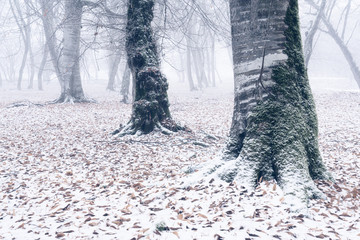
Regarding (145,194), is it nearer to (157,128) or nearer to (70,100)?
(157,128)

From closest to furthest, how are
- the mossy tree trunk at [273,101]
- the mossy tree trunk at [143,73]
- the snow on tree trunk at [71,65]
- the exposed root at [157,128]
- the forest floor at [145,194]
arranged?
the forest floor at [145,194] → the mossy tree trunk at [273,101] → the mossy tree trunk at [143,73] → the exposed root at [157,128] → the snow on tree trunk at [71,65]

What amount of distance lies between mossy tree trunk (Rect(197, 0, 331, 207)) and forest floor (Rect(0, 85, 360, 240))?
0.30 meters

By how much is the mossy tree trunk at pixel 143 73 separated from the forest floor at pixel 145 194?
22.4 inches

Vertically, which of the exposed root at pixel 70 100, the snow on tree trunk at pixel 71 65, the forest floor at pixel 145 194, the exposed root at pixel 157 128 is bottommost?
the forest floor at pixel 145 194

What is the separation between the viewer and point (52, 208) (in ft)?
14.2

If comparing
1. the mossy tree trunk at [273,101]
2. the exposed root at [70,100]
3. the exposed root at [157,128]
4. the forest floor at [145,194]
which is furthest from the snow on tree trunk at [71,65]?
the mossy tree trunk at [273,101]

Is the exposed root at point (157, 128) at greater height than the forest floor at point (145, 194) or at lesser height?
greater

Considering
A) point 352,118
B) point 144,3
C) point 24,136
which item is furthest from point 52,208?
point 352,118

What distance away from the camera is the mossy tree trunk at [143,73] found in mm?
8203

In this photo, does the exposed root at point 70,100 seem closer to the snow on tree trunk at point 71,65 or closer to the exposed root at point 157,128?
the snow on tree trunk at point 71,65

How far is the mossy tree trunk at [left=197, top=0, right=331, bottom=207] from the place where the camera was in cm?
403

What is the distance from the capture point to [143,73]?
323 inches

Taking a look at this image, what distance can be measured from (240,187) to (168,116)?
511cm

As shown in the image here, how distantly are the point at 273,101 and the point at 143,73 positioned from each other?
489cm
